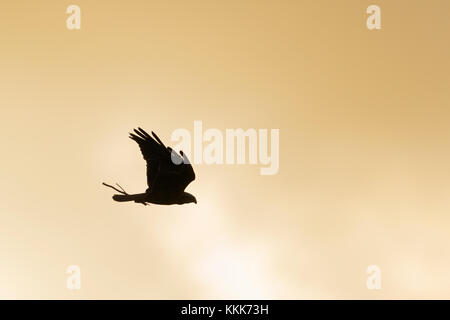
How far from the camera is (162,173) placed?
575 inches

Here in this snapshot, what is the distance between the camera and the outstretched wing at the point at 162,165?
14000 millimetres

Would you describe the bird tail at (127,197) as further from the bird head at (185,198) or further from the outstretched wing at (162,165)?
the bird head at (185,198)

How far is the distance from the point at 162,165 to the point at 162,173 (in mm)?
307

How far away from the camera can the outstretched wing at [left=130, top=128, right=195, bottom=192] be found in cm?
1400

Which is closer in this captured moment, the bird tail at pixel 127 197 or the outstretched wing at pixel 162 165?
the outstretched wing at pixel 162 165

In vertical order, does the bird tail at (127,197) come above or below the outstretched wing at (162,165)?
below

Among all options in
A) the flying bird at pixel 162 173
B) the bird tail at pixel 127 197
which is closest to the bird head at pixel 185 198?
the flying bird at pixel 162 173

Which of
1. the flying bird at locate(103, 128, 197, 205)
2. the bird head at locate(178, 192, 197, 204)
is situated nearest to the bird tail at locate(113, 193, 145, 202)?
the flying bird at locate(103, 128, 197, 205)

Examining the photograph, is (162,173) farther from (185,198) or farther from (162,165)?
(185,198)

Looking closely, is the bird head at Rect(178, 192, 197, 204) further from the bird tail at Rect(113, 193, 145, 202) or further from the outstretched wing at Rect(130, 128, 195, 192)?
the bird tail at Rect(113, 193, 145, 202)

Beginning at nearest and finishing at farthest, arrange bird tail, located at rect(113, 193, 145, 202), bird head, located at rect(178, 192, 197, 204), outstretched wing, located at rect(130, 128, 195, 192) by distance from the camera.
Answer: outstretched wing, located at rect(130, 128, 195, 192)
bird tail, located at rect(113, 193, 145, 202)
bird head, located at rect(178, 192, 197, 204)
